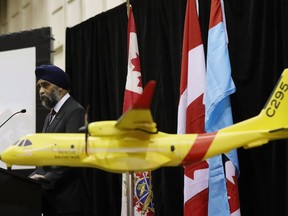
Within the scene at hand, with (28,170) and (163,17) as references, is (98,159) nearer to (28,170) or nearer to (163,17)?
(163,17)

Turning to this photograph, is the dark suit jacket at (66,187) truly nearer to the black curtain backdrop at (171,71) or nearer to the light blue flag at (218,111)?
the light blue flag at (218,111)

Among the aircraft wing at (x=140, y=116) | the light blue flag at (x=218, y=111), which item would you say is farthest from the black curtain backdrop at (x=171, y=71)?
the aircraft wing at (x=140, y=116)

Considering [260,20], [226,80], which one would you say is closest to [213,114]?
[226,80]

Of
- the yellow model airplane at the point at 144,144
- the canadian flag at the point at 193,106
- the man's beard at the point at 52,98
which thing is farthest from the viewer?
the canadian flag at the point at 193,106

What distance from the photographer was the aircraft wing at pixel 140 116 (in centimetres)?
142

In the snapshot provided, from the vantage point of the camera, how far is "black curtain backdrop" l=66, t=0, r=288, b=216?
2.76 metres

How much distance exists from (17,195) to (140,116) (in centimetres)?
86

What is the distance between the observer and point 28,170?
13.4 ft

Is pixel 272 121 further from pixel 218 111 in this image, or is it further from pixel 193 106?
pixel 193 106

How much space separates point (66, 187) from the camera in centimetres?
230

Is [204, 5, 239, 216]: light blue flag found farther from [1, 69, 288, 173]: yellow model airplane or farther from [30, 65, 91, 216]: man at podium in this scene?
[1, 69, 288, 173]: yellow model airplane

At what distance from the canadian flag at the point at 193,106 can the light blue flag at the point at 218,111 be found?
0.22 feet

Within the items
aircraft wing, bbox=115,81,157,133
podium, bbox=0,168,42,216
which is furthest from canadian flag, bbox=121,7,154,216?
aircraft wing, bbox=115,81,157,133

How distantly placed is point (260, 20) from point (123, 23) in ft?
4.41
